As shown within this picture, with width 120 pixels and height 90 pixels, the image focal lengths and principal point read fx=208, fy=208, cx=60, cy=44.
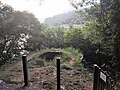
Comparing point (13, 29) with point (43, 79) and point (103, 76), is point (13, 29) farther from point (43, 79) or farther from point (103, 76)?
point (103, 76)

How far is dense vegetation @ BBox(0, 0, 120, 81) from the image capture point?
Result: 26.6 ft

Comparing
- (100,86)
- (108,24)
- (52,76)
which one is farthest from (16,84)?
(108,24)

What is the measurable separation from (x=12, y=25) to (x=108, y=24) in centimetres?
458

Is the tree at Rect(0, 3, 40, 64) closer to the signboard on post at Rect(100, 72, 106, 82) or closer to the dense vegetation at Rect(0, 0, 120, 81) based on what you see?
the dense vegetation at Rect(0, 0, 120, 81)

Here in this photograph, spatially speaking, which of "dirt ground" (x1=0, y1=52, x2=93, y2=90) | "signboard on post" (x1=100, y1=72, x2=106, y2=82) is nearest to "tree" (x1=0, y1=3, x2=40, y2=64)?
"dirt ground" (x1=0, y1=52, x2=93, y2=90)

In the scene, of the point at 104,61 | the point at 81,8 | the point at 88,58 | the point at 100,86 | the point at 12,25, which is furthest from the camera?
the point at 88,58

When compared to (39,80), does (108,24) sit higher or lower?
higher

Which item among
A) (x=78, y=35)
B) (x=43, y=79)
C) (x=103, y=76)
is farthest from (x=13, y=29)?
(x=103, y=76)

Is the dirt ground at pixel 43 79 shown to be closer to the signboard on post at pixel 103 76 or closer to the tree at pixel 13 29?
the signboard on post at pixel 103 76

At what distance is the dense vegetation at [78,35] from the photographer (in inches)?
319

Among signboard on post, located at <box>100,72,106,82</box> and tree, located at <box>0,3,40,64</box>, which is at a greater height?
tree, located at <box>0,3,40,64</box>

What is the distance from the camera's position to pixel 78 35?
11727 mm

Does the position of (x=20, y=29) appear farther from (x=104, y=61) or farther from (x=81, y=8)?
(x=104, y=61)

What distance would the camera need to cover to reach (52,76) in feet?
22.2
